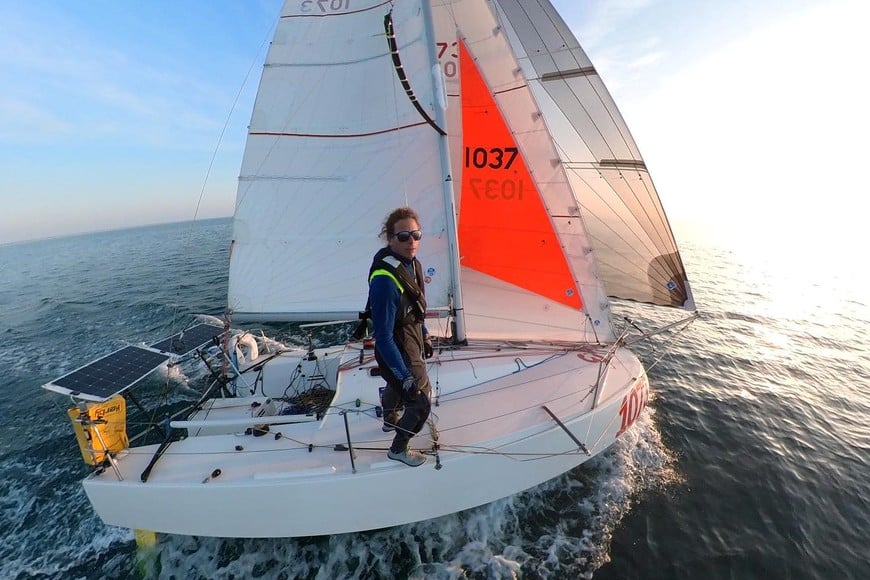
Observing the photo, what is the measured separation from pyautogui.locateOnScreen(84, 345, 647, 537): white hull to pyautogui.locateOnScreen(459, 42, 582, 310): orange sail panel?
136 centimetres

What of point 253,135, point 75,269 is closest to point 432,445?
point 253,135

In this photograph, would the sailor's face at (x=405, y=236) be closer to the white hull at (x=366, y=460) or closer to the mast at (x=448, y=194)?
the mast at (x=448, y=194)

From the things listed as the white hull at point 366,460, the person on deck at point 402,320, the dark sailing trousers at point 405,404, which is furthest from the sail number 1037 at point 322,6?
the white hull at point 366,460

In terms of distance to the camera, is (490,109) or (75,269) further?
(75,269)

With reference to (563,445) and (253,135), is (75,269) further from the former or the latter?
(563,445)

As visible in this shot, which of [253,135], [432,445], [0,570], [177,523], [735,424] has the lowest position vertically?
[735,424]

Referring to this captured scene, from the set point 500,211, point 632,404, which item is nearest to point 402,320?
point 500,211

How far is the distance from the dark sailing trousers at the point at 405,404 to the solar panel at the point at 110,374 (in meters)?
2.71

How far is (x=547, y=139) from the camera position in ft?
14.6

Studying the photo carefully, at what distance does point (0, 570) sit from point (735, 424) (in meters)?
10.0

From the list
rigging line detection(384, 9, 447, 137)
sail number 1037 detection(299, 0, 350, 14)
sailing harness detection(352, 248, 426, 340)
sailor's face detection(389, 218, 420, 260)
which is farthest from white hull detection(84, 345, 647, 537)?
sail number 1037 detection(299, 0, 350, 14)

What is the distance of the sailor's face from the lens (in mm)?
2715

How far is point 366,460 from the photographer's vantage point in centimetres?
323

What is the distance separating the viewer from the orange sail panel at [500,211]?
450 centimetres
